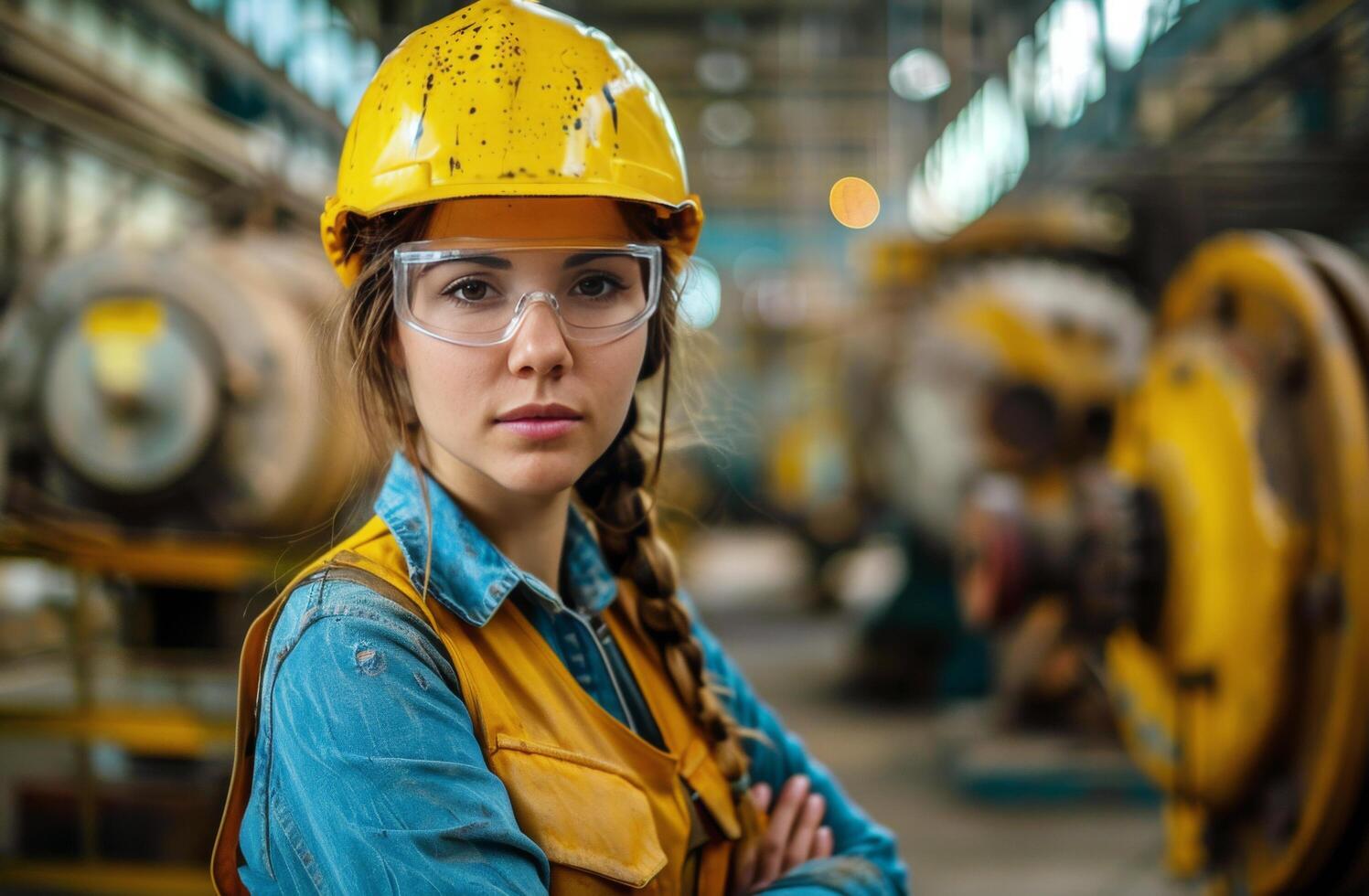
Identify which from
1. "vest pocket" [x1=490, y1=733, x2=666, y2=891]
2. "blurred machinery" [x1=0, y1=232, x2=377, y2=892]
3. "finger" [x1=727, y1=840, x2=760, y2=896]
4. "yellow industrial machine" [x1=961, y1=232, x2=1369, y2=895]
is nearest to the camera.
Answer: "vest pocket" [x1=490, y1=733, x2=666, y2=891]

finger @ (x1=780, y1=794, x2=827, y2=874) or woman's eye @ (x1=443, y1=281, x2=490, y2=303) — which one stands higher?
woman's eye @ (x1=443, y1=281, x2=490, y2=303)

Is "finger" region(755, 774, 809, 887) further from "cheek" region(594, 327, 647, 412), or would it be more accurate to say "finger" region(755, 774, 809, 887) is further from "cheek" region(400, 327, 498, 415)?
"cheek" region(400, 327, 498, 415)

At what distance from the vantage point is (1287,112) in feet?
19.2

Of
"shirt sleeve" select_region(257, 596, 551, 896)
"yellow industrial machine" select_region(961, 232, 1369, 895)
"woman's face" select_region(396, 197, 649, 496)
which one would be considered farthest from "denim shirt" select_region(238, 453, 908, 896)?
Result: "yellow industrial machine" select_region(961, 232, 1369, 895)

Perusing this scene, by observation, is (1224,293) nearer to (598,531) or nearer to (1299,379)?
(1299,379)

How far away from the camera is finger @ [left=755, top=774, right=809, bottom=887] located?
4.51 feet

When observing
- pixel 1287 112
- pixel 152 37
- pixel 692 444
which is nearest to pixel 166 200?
pixel 152 37

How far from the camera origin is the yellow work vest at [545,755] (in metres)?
1.05

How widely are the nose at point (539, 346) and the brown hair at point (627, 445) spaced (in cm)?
17

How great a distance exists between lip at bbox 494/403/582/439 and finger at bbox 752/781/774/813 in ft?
1.91

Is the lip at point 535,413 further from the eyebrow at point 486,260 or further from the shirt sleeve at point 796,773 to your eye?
the shirt sleeve at point 796,773

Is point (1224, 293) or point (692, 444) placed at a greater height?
point (1224, 293)

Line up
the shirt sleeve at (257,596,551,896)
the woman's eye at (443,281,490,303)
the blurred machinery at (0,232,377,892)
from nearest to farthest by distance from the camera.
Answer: the shirt sleeve at (257,596,551,896)
the woman's eye at (443,281,490,303)
the blurred machinery at (0,232,377,892)

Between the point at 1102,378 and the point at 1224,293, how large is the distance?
6.93 ft
